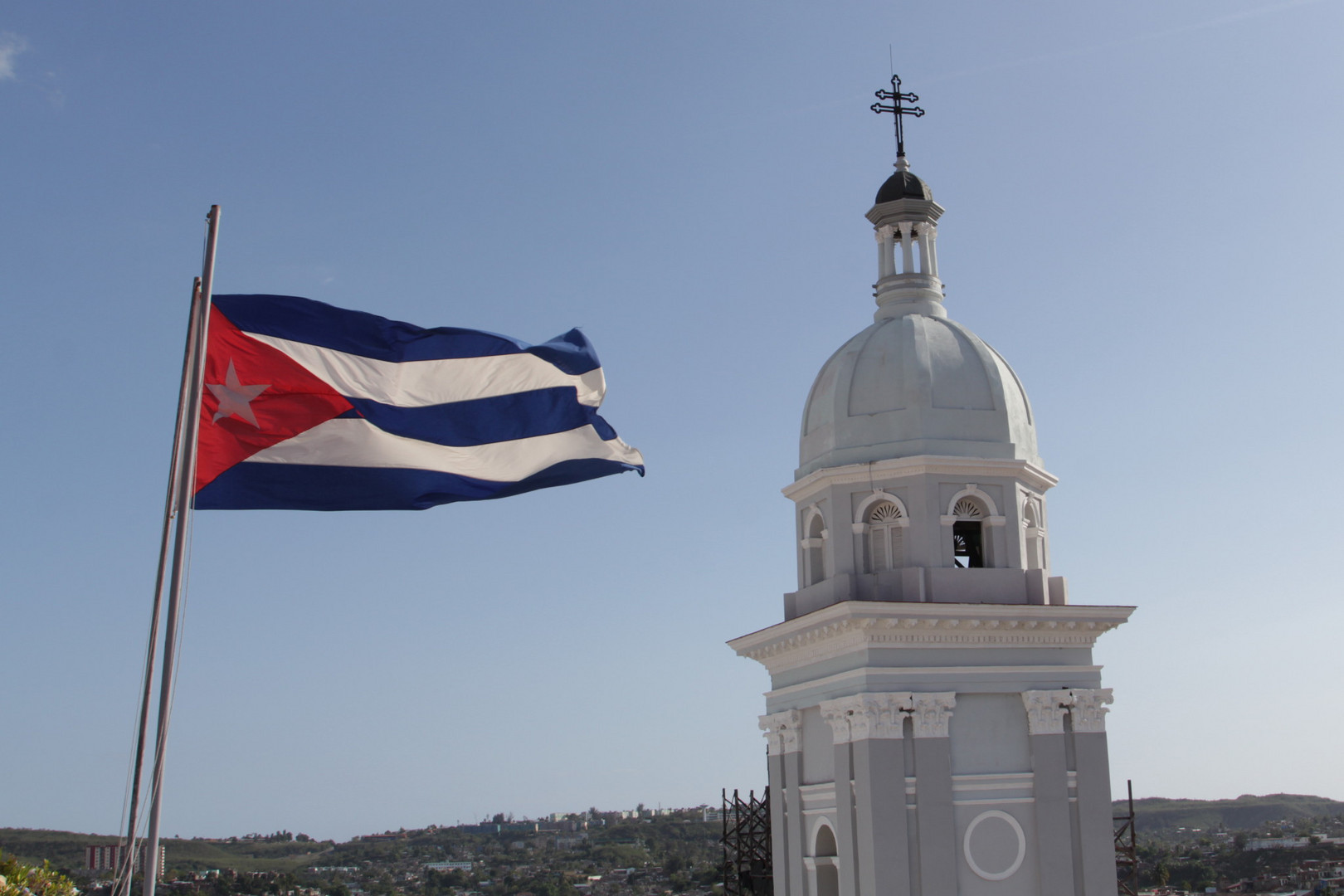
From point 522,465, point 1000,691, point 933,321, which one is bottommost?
point 1000,691

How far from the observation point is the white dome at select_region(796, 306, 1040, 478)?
1101 inches

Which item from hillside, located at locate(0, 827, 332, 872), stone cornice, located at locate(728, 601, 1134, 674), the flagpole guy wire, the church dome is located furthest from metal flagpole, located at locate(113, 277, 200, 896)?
hillside, located at locate(0, 827, 332, 872)

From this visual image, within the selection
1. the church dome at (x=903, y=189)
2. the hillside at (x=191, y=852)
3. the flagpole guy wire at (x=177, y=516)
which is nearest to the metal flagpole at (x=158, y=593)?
the flagpole guy wire at (x=177, y=516)

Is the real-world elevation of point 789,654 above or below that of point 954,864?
above

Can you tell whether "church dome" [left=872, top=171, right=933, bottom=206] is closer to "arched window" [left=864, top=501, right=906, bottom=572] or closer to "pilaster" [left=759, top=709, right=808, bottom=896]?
"arched window" [left=864, top=501, right=906, bottom=572]

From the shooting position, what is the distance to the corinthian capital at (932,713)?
84.2ft

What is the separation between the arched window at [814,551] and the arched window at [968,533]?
9.19ft

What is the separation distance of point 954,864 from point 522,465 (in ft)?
45.2

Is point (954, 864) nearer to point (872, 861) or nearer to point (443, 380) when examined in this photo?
point (872, 861)

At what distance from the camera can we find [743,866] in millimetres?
39094

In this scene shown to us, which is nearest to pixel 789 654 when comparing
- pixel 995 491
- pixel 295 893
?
pixel 995 491

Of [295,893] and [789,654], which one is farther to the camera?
[295,893]

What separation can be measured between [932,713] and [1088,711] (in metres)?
3.29

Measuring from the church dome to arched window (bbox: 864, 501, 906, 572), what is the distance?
7758 millimetres
